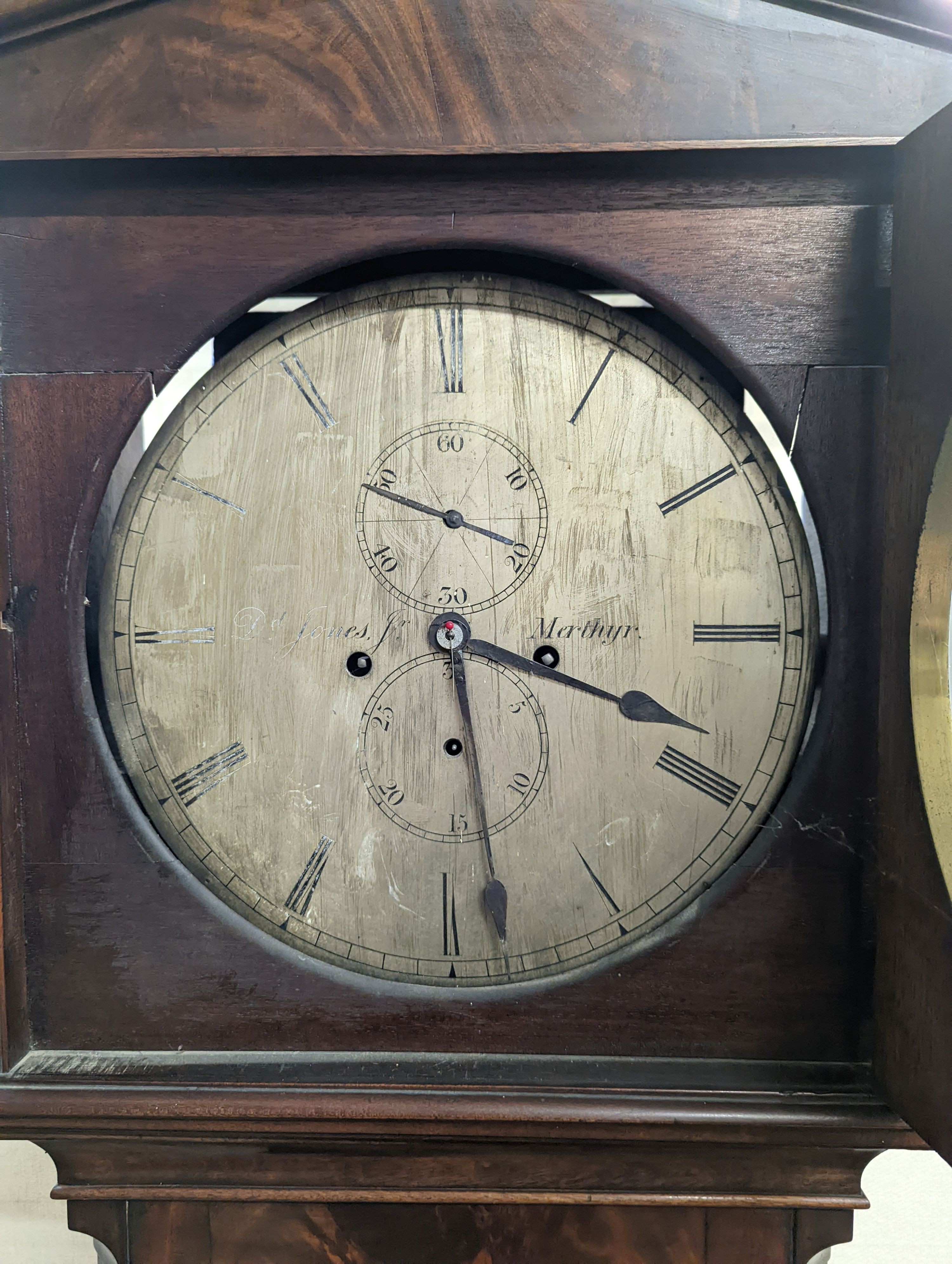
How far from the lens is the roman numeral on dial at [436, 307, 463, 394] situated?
832mm

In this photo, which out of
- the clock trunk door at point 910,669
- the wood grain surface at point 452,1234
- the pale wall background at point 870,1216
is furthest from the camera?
the pale wall background at point 870,1216

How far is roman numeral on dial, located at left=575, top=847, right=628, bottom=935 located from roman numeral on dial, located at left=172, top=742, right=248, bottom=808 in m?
0.34

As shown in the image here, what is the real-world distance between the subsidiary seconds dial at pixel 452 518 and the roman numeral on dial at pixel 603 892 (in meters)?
0.26

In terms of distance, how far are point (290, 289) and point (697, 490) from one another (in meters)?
0.43

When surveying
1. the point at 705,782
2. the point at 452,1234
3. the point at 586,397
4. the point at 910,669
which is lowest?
the point at 452,1234

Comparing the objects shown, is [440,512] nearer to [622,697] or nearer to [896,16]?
[622,697]

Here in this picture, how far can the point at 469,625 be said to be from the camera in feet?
2.72

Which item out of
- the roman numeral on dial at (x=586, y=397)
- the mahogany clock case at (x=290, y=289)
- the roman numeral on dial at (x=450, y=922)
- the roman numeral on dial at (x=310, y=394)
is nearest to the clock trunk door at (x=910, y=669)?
the mahogany clock case at (x=290, y=289)

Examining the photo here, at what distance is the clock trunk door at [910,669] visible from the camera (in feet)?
2.24

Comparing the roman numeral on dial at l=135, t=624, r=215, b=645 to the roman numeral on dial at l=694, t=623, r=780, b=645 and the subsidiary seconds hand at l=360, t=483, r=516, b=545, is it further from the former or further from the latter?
the roman numeral on dial at l=694, t=623, r=780, b=645

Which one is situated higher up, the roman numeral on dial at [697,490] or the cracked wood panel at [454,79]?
the cracked wood panel at [454,79]

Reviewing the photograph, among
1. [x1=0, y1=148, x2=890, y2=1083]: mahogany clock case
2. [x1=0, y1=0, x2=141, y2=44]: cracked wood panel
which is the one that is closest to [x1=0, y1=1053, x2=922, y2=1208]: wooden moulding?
[x1=0, y1=148, x2=890, y2=1083]: mahogany clock case

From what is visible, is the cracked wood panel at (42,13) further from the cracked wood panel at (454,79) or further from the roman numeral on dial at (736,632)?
the roman numeral on dial at (736,632)

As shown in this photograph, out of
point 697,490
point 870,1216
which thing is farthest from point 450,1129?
point 870,1216
